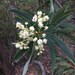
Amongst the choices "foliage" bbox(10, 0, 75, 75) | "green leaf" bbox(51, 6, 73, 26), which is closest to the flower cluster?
"foliage" bbox(10, 0, 75, 75)

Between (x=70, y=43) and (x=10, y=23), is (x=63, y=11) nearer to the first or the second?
(x=10, y=23)

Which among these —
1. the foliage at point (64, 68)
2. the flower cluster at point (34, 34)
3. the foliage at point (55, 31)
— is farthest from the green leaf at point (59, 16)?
the foliage at point (64, 68)

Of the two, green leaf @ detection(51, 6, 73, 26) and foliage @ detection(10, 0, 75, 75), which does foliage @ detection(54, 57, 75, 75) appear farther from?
green leaf @ detection(51, 6, 73, 26)

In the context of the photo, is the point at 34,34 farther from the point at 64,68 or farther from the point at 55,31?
the point at 64,68

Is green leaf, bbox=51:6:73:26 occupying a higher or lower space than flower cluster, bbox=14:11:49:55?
higher

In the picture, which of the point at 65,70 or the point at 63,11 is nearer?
the point at 63,11

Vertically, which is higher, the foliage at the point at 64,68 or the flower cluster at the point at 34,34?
the flower cluster at the point at 34,34

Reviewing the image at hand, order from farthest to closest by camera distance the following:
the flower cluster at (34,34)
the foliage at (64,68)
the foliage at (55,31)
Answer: the foliage at (64,68), the foliage at (55,31), the flower cluster at (34,34)

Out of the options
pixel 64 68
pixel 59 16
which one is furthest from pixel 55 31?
pixel 64 68

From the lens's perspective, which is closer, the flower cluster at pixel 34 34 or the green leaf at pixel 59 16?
the flower cluster at pixel 34 34

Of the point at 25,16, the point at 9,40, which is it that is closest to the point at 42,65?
the point at 9,40

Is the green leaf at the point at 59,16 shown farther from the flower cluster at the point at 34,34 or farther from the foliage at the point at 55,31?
the flower cluster at the point at 34,34
